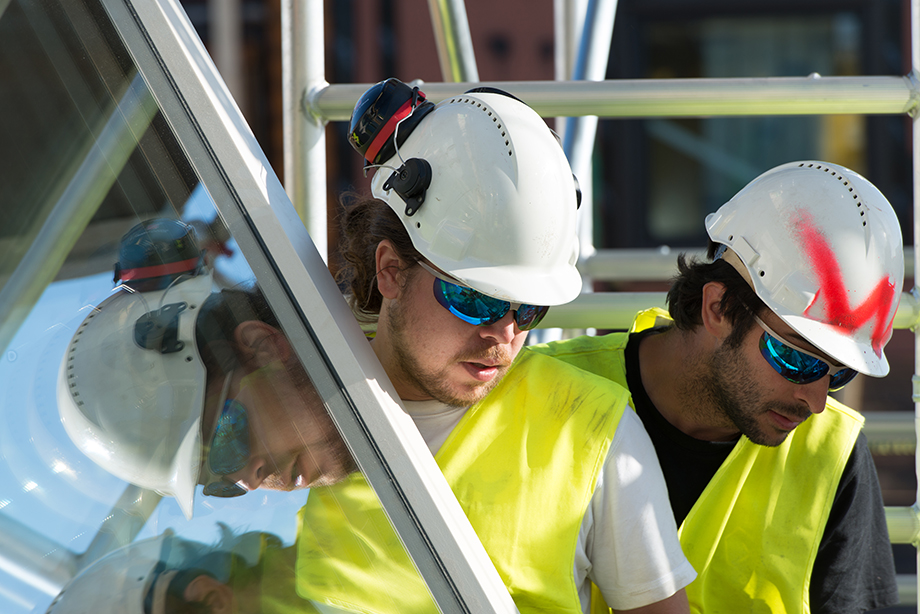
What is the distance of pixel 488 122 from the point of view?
150 cm

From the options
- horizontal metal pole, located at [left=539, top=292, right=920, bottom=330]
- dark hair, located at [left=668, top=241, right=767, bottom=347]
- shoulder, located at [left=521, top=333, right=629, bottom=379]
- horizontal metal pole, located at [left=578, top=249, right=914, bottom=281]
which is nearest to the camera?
dark hair, located at [left=668, top=241, right=767, bottom=347]

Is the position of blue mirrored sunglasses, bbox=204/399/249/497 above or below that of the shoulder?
above

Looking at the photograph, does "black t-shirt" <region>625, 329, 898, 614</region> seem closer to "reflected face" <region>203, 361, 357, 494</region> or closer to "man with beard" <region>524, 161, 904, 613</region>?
"man with beard" <region>524, 161, 904, 613</region>

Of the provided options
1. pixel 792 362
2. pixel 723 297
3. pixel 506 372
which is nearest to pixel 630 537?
pixel 506 372

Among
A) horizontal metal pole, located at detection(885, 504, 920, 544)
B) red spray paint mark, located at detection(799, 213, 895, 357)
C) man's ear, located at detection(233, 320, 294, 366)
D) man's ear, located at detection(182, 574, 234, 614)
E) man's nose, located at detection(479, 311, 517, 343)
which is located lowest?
horizontal metal pole, located at detection(885, 504, 920, 544)

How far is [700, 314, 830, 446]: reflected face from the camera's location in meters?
1.83

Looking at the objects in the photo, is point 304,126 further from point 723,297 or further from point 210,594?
point 210,594

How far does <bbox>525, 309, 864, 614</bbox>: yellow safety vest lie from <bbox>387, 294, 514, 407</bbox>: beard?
0.61m

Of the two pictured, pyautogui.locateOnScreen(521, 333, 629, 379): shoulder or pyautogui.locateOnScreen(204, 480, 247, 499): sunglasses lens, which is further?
pyautogui.locateOnScreen(521, 333, 629, 379): shoulder

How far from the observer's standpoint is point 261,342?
106 centimetres

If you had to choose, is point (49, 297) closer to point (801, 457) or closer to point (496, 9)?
point (801, 457)

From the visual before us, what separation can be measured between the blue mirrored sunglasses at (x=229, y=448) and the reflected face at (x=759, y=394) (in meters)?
1.22

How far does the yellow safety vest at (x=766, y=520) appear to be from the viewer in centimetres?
183

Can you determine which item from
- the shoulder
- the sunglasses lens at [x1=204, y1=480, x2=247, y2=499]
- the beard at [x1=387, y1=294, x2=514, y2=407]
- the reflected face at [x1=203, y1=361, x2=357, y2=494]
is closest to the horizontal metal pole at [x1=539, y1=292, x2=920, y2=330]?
the shoulder
